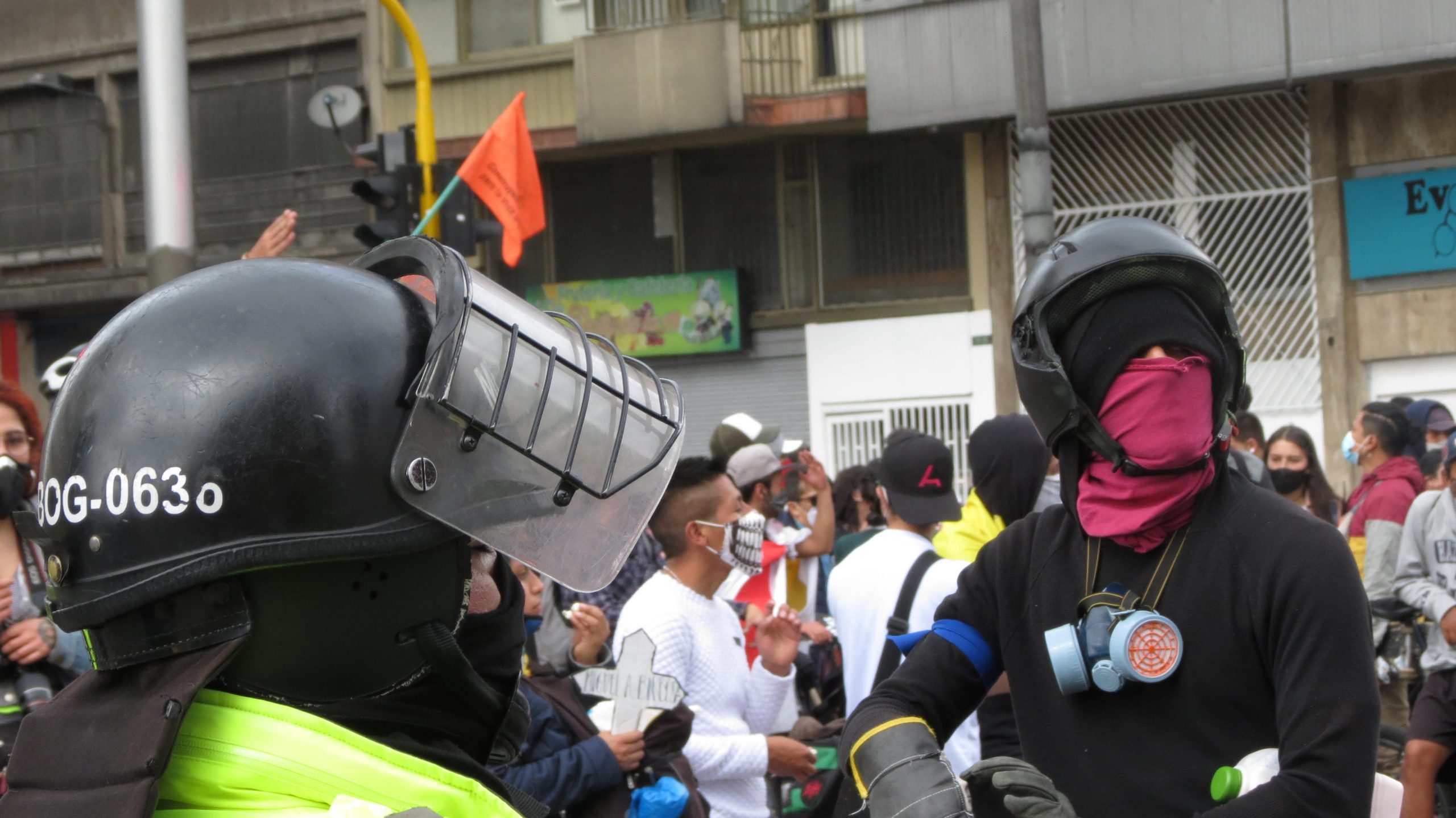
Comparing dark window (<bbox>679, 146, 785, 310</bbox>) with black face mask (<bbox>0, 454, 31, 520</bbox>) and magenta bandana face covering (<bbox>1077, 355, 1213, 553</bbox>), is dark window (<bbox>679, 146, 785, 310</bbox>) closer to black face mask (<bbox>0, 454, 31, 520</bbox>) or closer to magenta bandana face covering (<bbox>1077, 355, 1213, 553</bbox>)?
black face mask (<bbox>0, 454, 31, 520</bbox>)

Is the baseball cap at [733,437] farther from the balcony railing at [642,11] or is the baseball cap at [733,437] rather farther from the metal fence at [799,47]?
the balcony railing at [642,11]

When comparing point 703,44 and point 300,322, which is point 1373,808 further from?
point 703,44

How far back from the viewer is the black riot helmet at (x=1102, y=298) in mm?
2359

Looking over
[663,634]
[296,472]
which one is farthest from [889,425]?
[296,472]

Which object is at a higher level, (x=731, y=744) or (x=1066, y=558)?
(x=1066, y=558)

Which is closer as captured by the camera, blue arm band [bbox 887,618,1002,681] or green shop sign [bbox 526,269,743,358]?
blue arm band [bbox 887,618,1002,681]

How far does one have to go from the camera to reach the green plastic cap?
6.61 ft

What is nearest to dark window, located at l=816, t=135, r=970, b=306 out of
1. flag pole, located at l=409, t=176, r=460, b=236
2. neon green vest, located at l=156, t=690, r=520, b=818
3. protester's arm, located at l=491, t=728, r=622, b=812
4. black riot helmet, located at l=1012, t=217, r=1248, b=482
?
flag pole, located at l=409, t=176, r=460, b=236

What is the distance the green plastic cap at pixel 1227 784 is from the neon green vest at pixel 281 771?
110cm

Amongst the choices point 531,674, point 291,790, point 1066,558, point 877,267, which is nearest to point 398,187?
point 531,674

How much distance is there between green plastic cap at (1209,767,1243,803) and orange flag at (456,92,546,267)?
7196 mm

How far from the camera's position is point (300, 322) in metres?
1.56

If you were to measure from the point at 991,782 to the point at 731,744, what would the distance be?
7.63 ft

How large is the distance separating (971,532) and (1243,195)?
1155 centimetres
